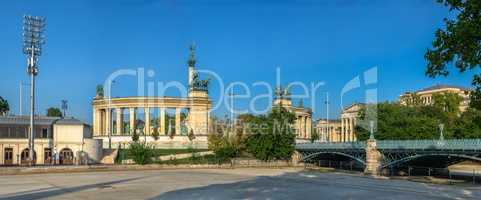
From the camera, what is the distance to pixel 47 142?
83.8m

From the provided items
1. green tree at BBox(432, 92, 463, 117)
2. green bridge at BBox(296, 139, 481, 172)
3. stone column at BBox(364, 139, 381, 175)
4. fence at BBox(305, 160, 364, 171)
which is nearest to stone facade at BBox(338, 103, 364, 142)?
green tree at BBox(432, 92, 463, 117)

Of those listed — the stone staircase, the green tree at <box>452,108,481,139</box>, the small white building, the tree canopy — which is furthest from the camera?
the tree canopy

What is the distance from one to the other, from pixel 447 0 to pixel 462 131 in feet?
308

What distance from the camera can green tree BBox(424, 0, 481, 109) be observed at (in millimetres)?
14598

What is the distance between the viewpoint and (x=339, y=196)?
3903cm

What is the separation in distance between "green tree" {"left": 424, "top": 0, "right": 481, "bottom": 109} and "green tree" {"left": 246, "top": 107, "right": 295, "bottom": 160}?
253 ft

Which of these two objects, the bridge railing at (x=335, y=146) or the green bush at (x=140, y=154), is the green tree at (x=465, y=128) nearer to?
the bridge railing at (x=335, y=146)

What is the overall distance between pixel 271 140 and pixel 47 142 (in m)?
34.6

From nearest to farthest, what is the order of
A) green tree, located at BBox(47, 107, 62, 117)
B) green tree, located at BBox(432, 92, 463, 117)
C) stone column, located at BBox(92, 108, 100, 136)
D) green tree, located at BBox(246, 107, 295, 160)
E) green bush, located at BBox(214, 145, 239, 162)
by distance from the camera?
green bush, located at BBox(214, 145, 239, 162), green tree, located at BBox(246, 107, 295, 160), green tree, located at BBox(432, 92, 463, 117), stone column, located at BBox(92, 108, 100, 136), green tree, located at BBox(47, 107, 62, 117)

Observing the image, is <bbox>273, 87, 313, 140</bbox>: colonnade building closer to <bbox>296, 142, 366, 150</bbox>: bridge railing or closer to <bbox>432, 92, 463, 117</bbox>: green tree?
<bbox>432, 92, 463, 117</bbox>: green tree

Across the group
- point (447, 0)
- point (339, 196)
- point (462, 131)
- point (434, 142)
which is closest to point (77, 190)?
point (339, 196)

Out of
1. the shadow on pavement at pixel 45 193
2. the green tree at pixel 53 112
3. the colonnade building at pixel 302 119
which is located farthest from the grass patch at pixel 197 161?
the green tree at pixel 53 112

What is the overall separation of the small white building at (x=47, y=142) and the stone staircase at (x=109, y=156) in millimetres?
3390

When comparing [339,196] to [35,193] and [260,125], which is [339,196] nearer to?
[35,193]
